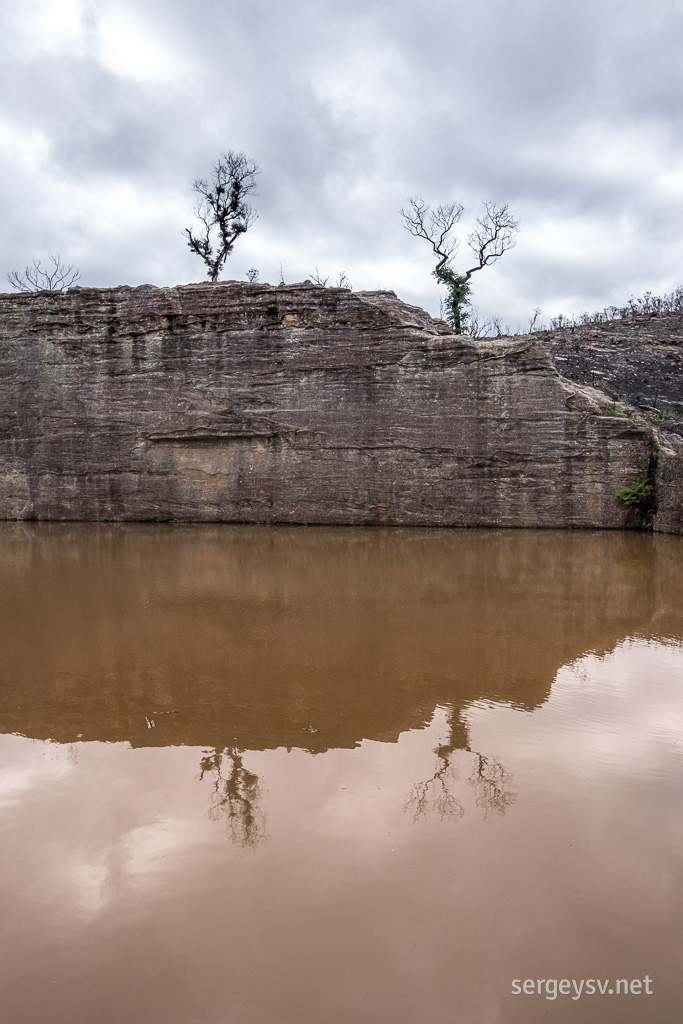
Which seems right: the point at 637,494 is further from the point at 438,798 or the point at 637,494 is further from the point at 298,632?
the point at 438,798

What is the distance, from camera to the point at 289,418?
10.5 meters

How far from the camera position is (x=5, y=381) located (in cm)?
1126

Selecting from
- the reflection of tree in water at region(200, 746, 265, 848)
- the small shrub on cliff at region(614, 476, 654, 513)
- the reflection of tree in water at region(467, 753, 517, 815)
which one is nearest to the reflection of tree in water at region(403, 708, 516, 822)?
the reflection of tree in water at region(467, 753, 517, 815)

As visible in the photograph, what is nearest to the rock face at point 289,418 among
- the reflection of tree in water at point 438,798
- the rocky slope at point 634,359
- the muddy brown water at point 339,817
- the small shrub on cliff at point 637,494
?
the small shrub on cliff at point 637,494

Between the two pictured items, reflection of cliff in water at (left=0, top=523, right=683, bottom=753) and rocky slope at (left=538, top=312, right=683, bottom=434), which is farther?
rocky slope at (left=538, top=312, right=683, bottom=434)

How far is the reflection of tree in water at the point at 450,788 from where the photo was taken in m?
1.97

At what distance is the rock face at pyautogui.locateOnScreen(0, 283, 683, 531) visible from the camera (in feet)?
32.6

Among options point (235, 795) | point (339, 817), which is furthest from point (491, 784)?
point (235, 795)

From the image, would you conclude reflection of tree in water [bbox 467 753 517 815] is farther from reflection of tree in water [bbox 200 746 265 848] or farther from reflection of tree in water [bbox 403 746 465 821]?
reflection of tree in water [bbox 200 746 265 848]

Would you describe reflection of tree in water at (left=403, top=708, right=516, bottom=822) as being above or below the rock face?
below

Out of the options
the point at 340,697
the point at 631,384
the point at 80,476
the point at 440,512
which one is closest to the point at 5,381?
the point at 80,476

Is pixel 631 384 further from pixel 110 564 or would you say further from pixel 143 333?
pixel 110 564

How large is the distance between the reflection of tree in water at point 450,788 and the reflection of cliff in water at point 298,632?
150 millimetres

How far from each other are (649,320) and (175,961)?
2004cm
